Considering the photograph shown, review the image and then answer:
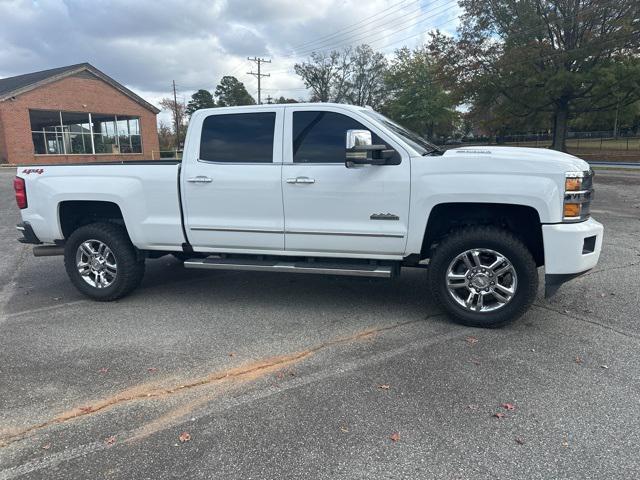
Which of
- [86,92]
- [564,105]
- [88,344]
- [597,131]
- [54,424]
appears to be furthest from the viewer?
Answer: [597,131]

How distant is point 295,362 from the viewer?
386 centimetres

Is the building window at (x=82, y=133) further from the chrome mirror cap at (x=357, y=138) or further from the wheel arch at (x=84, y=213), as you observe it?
the chrome mirror cap at (x=357, y=138)

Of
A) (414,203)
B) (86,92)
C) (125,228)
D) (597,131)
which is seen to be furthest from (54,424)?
(597,131)

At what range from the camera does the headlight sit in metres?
4.05

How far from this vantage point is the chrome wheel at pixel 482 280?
172 inches

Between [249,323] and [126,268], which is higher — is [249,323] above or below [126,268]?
below

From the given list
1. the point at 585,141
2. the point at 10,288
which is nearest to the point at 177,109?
the point at 585,141

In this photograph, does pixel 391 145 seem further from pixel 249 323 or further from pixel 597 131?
pixel 597 131

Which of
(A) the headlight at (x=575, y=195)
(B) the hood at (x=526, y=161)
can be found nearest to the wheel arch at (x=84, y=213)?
(B) the hood at (x=526, y=161)

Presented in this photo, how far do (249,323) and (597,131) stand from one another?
65.7 metres

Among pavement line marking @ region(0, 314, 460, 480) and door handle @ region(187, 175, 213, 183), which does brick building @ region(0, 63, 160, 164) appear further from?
pavement line marking @ region(0, 314, 460, 480)

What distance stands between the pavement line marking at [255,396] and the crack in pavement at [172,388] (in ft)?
0.93

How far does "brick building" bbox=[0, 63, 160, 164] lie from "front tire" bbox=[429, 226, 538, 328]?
32126 millimetres

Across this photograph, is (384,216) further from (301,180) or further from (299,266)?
(299,266)
